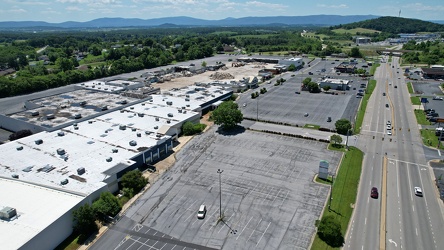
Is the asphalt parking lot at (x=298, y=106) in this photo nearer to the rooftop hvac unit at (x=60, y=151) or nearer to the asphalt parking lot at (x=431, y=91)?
the asphalt parking lot at (x=431, y=91)

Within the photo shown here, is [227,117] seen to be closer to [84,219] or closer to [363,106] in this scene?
[84,219]

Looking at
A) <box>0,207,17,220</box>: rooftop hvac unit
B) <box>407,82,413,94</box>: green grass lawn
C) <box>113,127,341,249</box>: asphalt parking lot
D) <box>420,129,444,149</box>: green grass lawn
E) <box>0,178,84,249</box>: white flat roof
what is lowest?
<box>113,127,341,249</box>: asphalt parking lot

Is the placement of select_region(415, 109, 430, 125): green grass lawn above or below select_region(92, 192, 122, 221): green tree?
above

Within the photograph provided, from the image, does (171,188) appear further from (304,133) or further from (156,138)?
(304,133)

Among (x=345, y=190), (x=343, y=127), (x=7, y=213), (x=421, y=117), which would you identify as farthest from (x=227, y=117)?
(x=421, y=117)

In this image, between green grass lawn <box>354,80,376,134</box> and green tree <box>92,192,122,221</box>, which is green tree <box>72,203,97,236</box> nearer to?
green tree <box>92,192,122,221</box>

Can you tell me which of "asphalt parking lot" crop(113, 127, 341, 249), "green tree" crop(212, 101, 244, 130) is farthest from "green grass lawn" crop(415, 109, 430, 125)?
"green tree" crop(212, 101, 244, 130)

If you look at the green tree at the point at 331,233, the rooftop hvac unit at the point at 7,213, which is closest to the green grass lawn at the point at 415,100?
the green tree at the point at 331,233
